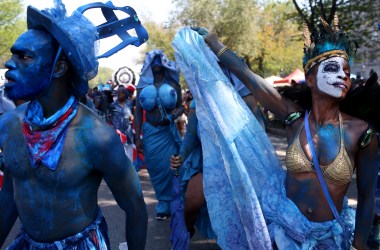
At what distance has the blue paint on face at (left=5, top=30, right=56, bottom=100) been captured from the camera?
1.79m

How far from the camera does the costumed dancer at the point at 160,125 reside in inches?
223

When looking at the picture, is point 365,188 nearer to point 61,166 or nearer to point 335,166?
point 335,166

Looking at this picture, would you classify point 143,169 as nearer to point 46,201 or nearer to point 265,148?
point 265,148

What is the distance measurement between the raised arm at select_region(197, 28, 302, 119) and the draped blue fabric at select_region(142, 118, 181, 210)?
118 inches

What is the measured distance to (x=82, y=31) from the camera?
1902mm

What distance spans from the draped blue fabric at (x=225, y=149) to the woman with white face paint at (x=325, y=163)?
0.19 meters

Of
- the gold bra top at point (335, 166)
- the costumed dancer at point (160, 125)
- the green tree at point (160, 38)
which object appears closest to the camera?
the gold bra top at point (335, 166)

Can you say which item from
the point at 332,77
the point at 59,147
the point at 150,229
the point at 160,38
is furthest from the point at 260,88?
the point at 160,38

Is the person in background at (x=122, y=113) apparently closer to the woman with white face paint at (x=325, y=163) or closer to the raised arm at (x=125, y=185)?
the woman with white face paint at (x=325, y=163)

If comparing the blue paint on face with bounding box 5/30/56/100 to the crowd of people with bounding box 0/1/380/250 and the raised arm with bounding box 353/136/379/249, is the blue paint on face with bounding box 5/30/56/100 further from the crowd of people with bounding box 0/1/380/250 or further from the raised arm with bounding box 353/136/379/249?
the raised arm with bounding box 353/136/379/249

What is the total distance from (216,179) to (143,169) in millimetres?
6667

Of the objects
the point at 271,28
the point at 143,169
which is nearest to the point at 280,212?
the point at 143,169

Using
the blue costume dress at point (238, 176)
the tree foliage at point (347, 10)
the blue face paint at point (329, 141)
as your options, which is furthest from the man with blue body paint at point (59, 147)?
the tree foliage at point (347, 10)

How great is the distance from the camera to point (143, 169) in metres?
9.57
